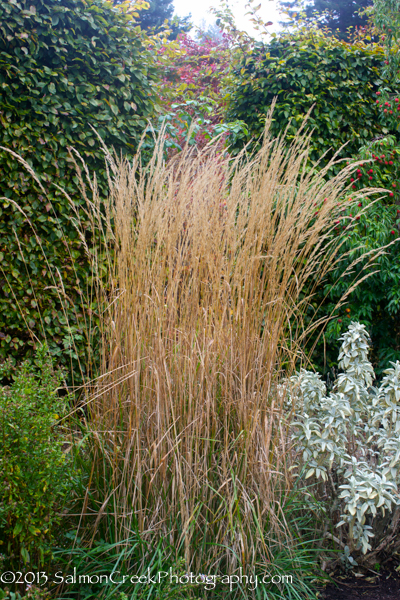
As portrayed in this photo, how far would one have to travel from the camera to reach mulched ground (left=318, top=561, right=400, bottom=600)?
188 centimetres

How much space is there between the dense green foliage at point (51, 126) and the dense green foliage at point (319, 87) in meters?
1.43

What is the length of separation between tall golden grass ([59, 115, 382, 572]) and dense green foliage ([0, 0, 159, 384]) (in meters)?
0.89

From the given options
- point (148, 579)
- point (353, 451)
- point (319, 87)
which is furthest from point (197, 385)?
point (319, 87)

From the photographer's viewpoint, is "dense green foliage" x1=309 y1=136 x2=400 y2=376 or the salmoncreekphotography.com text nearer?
the salmoncreekphotography.com text

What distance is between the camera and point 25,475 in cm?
146

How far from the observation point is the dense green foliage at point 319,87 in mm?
4113

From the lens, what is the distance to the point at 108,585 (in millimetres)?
1703

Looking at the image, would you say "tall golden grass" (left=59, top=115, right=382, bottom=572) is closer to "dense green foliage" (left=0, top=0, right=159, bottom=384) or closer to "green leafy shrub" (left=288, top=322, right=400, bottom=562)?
"green leafy shrub" (left=288, top=322, right=400, bottom=562)

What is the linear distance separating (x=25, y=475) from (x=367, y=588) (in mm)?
1561

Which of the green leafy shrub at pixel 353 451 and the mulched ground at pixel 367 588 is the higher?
the green leafy shrub at pixel 353 451

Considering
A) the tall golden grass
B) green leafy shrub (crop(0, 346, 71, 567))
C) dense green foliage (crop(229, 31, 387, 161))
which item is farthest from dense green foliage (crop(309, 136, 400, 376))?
green leafy shrub (crop(0, 346, 71, 567))

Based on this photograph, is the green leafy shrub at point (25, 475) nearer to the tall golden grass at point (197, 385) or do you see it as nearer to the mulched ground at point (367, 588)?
the tall golden grass at point (197, 385)

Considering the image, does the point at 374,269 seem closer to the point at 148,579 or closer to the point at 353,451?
the point at 353,451

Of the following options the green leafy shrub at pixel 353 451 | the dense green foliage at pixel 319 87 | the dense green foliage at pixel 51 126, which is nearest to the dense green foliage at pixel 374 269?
the dense green foliage at pixel 319 87
